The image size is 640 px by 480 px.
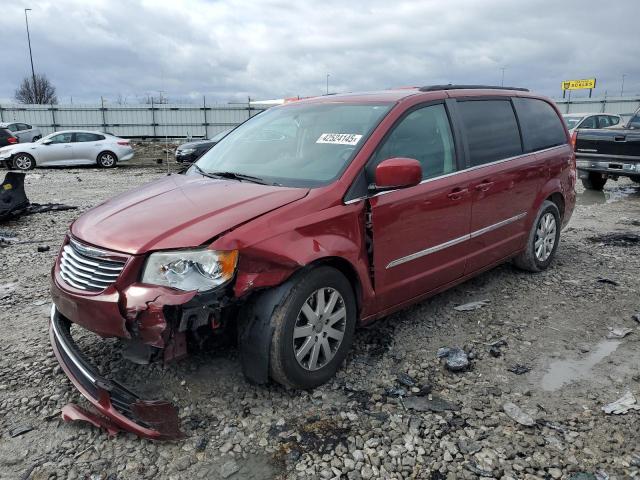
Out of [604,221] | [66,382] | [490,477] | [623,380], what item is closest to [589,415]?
[623,380]

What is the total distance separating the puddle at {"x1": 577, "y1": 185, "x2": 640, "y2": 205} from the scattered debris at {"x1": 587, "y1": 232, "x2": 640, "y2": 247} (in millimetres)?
3331

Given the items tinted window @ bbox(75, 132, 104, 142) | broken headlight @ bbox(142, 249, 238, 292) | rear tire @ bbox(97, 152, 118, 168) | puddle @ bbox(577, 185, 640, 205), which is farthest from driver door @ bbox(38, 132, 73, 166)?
broken headlight @ bbox(142, 249, 238, 292)

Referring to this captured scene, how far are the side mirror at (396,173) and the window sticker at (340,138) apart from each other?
34cm

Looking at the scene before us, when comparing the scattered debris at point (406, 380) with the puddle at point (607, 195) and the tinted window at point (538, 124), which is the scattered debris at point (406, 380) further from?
the puddle at point (607, 195)

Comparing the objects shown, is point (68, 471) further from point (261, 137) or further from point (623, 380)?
point (623, 380)

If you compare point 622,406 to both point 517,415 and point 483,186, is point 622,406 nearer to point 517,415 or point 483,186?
point 517,415

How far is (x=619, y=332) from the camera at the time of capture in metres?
4.06

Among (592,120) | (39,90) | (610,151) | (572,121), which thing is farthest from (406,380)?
(39,90)

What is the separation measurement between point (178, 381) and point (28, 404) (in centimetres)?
84

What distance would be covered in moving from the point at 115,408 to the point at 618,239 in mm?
6550

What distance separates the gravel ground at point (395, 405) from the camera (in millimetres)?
2578

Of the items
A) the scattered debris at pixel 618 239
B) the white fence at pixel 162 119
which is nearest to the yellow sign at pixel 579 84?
the white fence at pixel 162 119

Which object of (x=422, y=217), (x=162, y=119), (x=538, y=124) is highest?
(x=162, y=119)

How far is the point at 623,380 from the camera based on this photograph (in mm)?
3346
